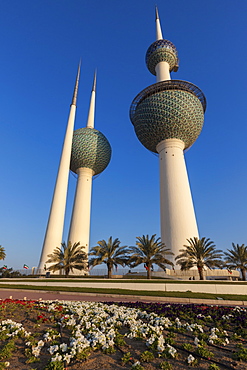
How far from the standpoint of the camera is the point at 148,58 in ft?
213

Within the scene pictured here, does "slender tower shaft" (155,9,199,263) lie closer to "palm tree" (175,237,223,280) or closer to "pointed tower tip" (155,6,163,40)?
"palm tree" (175,237,223,280)

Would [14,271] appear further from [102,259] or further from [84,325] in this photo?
[84,325]

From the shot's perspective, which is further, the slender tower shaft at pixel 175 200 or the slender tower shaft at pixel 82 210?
the slender tower shaft at pixel 82 210

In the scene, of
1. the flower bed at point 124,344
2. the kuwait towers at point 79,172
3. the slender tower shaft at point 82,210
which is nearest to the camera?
the flower bed at point 124,344

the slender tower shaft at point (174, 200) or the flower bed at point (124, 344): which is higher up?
the slender tower shaft at point (174, 200)

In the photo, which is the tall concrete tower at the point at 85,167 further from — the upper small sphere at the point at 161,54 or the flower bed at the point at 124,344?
the flower bed at the point at 124,344

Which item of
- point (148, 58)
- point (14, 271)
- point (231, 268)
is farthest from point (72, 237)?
point (148, 58)

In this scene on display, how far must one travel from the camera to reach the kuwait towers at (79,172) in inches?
1698

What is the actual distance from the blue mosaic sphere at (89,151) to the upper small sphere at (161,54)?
25252 millimetres

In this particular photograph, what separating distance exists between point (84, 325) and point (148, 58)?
70943mm

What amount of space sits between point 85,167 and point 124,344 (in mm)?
54867

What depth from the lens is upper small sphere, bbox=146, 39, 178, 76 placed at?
61.8m

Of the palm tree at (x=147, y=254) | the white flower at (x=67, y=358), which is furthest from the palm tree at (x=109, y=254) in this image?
the white flower at (x=67, y=358)

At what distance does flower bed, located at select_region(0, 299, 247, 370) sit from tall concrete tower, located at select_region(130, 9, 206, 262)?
33.8 meters
